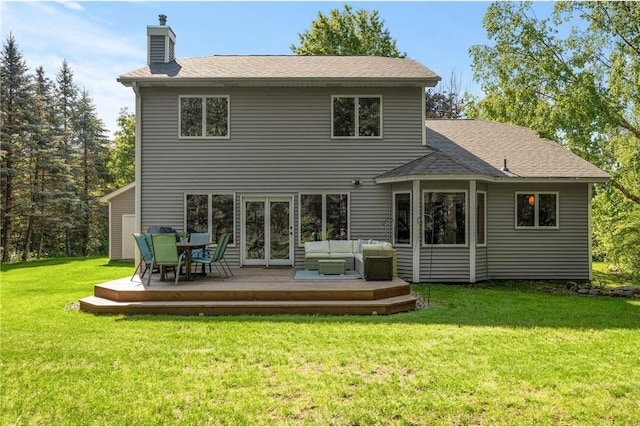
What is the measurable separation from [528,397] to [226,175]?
30.6ft

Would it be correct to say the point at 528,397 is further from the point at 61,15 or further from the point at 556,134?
the point at 556,134

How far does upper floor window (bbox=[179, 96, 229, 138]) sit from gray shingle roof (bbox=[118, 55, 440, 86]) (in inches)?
25.4

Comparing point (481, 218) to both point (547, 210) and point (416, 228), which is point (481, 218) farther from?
point (547, 210)

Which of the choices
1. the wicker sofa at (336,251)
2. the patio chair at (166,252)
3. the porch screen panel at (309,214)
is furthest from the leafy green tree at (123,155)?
the patio chair at (166,252)

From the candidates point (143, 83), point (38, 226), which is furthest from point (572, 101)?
point (38, 226)

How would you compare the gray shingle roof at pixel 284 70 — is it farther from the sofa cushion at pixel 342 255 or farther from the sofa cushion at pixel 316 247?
the sofa cushion at pixel 342 255

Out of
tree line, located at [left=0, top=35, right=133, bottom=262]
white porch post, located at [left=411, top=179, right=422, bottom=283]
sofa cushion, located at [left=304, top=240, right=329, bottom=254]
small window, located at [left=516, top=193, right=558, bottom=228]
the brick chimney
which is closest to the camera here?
white porch post, located at [left=411, top=179, right=422, bottom=283]

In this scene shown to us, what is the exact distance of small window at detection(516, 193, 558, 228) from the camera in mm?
12125

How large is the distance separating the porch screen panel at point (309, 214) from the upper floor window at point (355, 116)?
5.63 feet

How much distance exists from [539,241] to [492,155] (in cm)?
266

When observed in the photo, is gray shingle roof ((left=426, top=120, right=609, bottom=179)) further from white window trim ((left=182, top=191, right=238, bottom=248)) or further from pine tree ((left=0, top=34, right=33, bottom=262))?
pine tree ((left=0, top=34, right=33, bottom=262))

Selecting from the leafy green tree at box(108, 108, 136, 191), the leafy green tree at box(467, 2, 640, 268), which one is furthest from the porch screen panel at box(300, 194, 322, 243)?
the leafy green tree at box(108, 108, 136, 191)

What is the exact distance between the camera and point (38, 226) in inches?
944

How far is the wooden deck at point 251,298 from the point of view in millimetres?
7570
